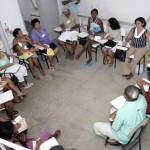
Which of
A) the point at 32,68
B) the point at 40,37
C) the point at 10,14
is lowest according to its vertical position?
the point at 32,68

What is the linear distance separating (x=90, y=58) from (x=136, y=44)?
1368mm

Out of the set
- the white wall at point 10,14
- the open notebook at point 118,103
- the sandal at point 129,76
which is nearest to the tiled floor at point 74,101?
the sandal at point 129,76

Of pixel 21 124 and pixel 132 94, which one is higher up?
pixel 132 94

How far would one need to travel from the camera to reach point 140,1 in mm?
5266

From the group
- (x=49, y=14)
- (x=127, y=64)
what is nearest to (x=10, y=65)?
(x=49, y=14)

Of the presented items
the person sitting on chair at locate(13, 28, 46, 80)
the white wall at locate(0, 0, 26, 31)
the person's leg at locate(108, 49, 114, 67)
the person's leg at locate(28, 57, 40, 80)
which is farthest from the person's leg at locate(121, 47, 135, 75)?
the white wall at locate(0, 0, 26, 31)

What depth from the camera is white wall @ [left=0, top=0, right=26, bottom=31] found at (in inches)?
206

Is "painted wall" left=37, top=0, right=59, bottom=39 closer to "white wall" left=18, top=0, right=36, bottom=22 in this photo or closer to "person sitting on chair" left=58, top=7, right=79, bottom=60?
"person sitting on chair" left=58, top=7, right=79, bottom=60

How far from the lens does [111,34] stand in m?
5.59

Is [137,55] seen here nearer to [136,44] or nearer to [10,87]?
[136,44]

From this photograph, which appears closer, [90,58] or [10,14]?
[10,14]

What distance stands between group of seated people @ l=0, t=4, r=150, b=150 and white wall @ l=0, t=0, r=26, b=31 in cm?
40

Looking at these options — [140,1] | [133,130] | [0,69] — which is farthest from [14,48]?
[133,130]

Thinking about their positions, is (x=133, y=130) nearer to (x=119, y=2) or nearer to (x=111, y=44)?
(x=111, y=44)
